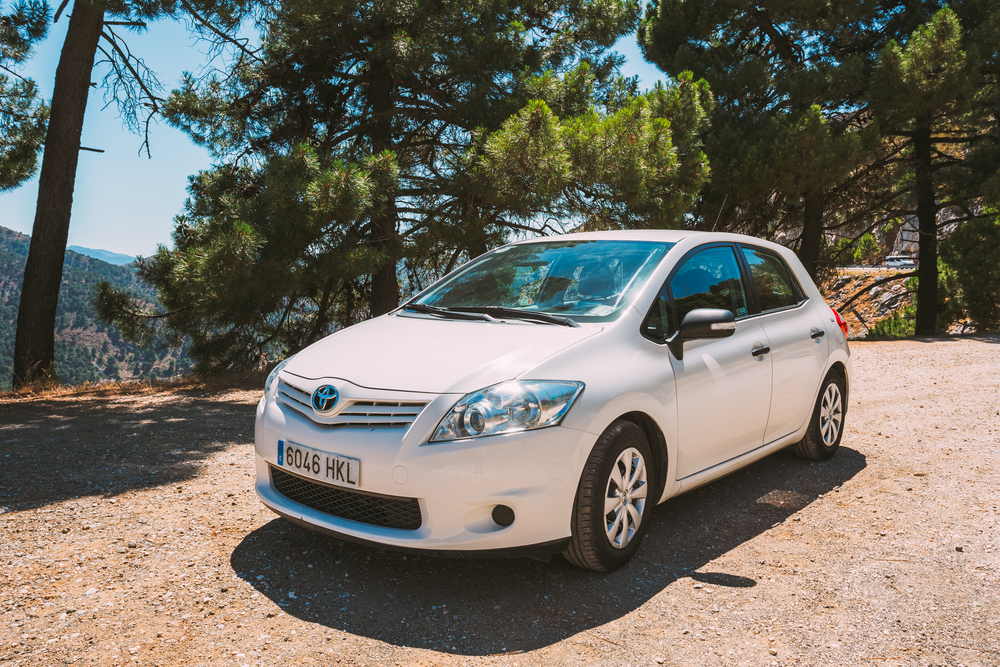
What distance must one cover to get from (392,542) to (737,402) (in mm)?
2154

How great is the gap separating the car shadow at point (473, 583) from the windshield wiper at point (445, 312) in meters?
1.27

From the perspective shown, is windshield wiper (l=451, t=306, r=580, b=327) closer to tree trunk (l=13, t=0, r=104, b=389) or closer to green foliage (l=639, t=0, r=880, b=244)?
tree trunk (l=13, t=0, r=104, b=389)

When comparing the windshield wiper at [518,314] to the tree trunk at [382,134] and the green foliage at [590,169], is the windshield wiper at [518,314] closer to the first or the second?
the green foliage at [590,169]

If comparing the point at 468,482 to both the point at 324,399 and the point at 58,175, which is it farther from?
the point at 58,175

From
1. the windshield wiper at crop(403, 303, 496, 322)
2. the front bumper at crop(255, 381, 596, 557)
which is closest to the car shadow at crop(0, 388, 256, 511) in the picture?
the windshield wiper at crop(403, 303, 496, 322)

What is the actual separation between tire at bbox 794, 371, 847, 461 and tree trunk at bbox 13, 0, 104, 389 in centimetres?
1065

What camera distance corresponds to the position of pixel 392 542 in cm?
304

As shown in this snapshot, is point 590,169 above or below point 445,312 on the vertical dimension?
above

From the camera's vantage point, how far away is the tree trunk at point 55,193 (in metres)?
10.9

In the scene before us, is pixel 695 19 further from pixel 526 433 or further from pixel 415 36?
pixel 526 433

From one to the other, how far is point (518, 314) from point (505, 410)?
0.95m

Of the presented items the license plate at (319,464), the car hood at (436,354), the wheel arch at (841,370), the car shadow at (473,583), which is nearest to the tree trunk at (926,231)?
the wheel arch at (841,370)

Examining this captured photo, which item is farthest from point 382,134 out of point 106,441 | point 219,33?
point 106,441

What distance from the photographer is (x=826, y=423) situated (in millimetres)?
5309
